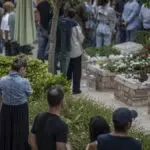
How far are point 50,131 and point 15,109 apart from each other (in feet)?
5.86

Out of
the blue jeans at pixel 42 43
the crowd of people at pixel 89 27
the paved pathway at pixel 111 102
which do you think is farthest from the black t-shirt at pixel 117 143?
the blue jeans at pixel 42 43

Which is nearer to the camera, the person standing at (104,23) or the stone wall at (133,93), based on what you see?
the stone wall at (133,93)

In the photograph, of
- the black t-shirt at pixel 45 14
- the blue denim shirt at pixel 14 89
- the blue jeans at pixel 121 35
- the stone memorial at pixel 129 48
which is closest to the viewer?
the blue denim shirt at pixel 14 89

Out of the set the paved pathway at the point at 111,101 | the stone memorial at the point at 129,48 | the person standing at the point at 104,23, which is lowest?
the paved pathway at the point at 111,101

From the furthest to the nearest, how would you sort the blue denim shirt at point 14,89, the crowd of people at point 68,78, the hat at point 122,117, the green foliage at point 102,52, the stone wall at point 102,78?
the green foliage at point 102,52 < the stone wall at point 102,78 < the blue denim shirt at point 14,89 < the crowd of people at point 68,78 < the hat at point 122,117

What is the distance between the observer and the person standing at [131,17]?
16.1 m

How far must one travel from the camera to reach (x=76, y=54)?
12383mm

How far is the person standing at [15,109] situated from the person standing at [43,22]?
671 centimetres

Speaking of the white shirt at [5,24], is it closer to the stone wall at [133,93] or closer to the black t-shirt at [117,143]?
the stone wall at [133,93]

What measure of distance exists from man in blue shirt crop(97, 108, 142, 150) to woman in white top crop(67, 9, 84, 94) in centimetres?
637

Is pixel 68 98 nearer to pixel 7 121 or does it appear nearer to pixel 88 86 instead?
pixel 7 121

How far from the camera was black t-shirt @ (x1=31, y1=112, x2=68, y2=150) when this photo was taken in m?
6.30

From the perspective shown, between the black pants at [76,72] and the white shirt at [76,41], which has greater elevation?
the white shirt at [76,41]

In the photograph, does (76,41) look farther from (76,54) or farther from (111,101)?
(111,101)
